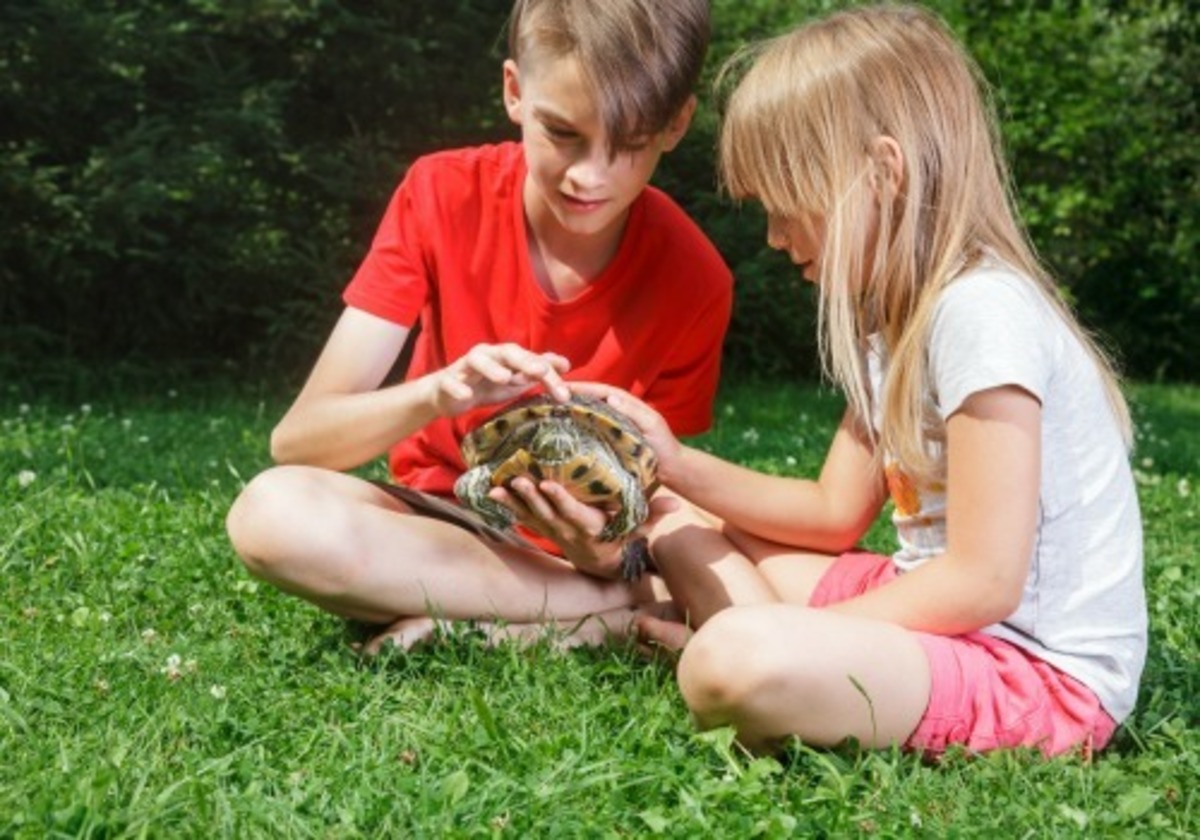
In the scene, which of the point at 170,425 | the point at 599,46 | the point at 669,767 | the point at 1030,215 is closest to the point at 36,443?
the point at 170,425

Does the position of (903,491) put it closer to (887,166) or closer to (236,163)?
(887,166)

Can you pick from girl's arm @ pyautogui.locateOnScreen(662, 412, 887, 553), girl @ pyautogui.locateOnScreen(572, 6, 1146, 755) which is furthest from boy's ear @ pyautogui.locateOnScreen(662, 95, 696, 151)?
girl's arm @ pyautogui.locateOnScreen(662, 412, 887, 553)

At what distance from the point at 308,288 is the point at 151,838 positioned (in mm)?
8049

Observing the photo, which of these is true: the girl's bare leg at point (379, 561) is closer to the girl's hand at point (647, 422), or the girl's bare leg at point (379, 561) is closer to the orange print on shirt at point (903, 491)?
the girl's hand at point (647, 422)

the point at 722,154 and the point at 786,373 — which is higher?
the point at 722,154

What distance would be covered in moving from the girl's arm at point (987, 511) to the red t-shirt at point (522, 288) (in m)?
1.03

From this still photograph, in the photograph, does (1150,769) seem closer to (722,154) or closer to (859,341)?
(859,341)

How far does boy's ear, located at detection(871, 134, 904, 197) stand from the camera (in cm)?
278

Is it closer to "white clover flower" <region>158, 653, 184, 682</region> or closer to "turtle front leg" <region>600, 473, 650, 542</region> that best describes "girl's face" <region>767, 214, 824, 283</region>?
"turtle front leg" <region>600, 473, 650, 542</region>

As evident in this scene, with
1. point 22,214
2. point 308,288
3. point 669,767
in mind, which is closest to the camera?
point 669,767

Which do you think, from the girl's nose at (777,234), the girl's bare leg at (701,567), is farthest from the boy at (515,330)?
the girl's nose at (777,234)

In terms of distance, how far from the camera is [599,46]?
3.08m

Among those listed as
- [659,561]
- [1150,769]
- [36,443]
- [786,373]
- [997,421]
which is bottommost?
[786,373]

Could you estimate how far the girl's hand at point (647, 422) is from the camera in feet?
10.1
